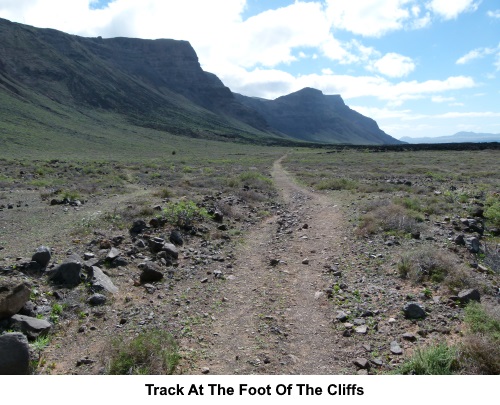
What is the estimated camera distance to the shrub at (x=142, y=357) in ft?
15.6

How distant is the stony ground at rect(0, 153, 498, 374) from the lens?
533 cm

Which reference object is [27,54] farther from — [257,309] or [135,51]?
[257,309]

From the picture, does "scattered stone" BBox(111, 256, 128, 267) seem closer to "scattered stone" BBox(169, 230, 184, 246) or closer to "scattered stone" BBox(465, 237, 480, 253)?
"scattered stone" BBox(169, 230, 184, 246)

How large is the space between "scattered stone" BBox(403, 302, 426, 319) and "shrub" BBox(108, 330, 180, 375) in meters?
3.79

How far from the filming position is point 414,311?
6.18 metres

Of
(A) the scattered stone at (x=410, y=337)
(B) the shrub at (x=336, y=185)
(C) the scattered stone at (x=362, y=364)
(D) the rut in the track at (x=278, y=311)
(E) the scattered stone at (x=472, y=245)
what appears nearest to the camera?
(C) the scattered stone at (x=362, y=364)

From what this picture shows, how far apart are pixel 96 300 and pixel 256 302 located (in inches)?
115

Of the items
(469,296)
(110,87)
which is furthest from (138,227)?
(110,87)

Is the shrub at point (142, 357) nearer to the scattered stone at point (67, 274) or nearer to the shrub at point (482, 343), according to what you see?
the scattered stone at point (67, 274)

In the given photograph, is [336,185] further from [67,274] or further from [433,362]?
[433,362]

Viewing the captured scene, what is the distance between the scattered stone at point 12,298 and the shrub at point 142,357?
67.7 inches

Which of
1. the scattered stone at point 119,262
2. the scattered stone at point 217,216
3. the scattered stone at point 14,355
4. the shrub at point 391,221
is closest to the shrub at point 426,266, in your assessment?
the shrub at point 391,221

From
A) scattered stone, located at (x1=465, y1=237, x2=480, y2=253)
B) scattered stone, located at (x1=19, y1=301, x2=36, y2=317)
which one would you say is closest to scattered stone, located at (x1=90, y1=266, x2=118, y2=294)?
scattered stone, located at (x1=19, y1=301, x2=36, y2=317)

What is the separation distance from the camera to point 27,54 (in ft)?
383
